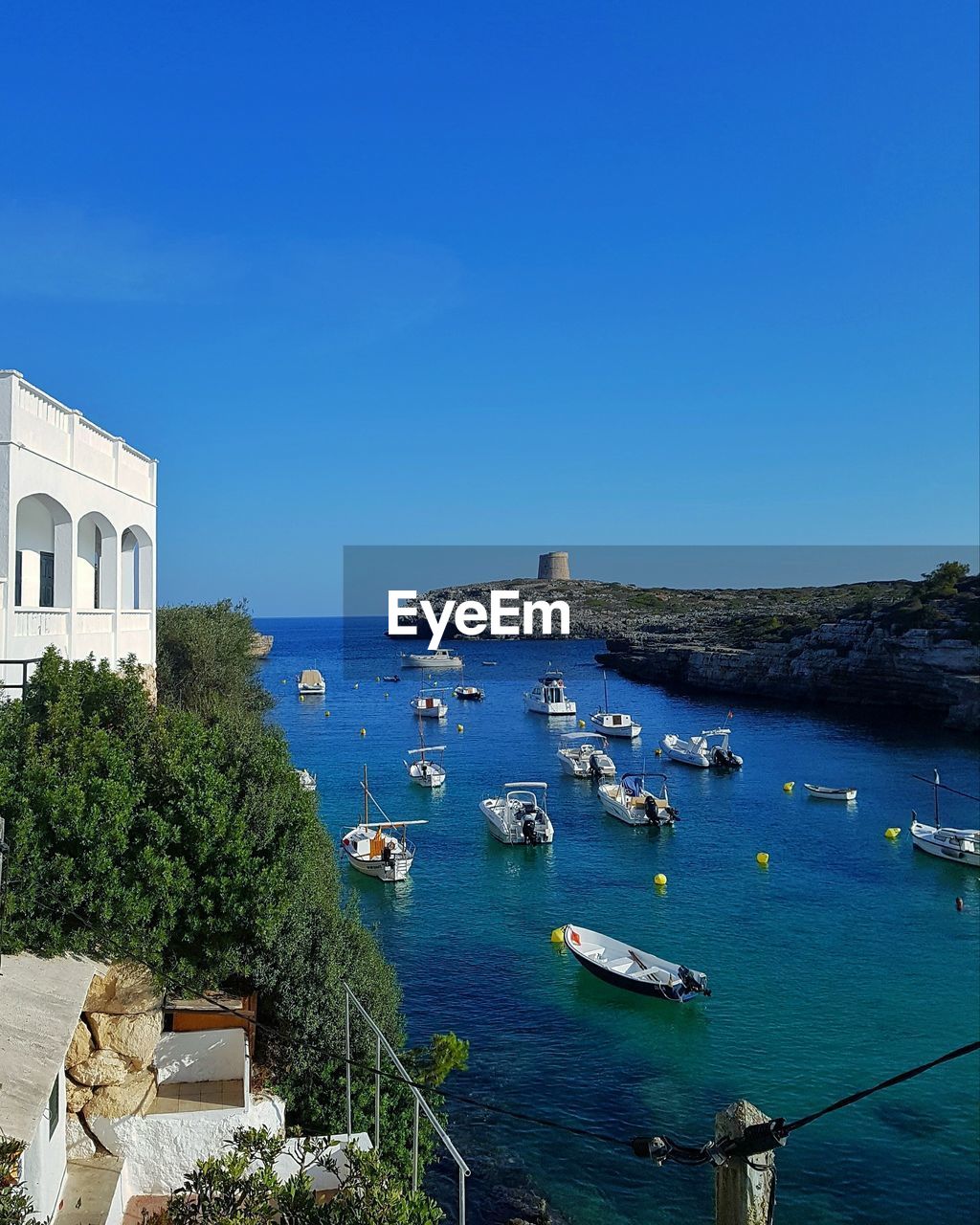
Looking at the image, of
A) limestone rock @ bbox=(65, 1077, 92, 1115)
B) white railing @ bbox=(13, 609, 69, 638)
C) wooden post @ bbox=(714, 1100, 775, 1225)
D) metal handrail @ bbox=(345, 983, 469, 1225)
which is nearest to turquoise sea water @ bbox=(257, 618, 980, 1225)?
metal handrail @ bbox=(345, 983, 469, 1225)

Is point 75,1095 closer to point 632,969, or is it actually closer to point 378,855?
point 632,969

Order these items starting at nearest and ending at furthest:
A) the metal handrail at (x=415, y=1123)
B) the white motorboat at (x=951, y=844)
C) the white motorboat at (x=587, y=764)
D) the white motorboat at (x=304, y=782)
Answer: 1. the metal handrail at (x=415, y=1123)
2. the white motorboat at (x=304, y=782)
3. the white motorboat at (x=951, y=844)
4. the white motorboat at (x=587, y=764)

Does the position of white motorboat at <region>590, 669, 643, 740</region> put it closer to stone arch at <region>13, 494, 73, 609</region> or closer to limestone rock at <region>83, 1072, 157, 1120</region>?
stone arch at <region>13, 494, 73, 609</region>

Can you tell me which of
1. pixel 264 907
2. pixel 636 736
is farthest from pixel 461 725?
pixel 264 907

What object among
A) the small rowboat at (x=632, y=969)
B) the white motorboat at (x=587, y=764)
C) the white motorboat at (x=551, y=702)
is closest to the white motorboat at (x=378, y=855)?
the small rowboat at (x=632, y=969)

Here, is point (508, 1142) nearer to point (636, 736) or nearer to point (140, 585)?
point (140, 585)

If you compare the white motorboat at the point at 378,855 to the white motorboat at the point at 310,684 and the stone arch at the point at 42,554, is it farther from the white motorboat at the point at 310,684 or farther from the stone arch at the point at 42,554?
the white motorboat at the point at 310,684

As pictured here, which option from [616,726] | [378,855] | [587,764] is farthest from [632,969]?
[616,726]
